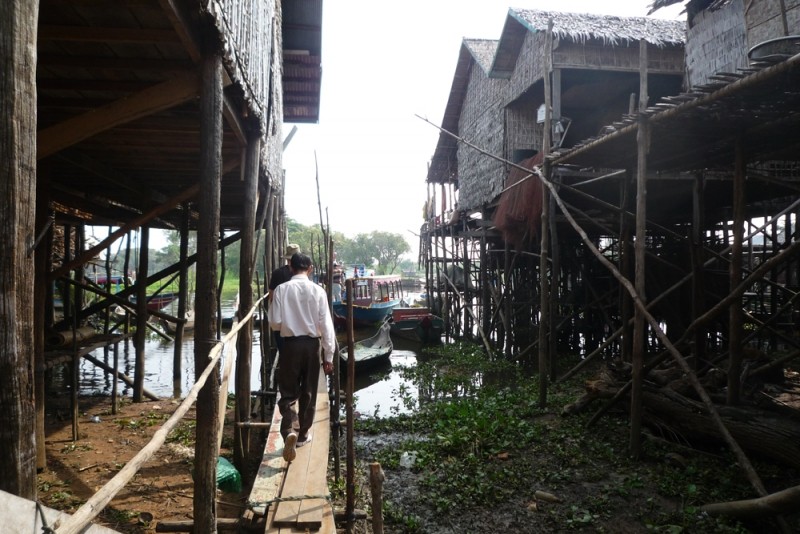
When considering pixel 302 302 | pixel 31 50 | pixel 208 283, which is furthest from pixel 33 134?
pixel 302 302

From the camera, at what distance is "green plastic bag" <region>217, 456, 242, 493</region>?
525cm

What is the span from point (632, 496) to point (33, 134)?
17.8 feet

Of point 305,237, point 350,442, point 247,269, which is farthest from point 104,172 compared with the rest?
point 305,237

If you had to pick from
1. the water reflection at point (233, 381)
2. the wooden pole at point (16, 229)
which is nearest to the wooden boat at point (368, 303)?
the water reflection at point (233, 381)

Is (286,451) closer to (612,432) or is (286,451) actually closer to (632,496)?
(632,496)

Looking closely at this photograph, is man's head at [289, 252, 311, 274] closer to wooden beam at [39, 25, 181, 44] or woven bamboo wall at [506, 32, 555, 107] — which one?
wooden beam at [39, 25, 181, 44]

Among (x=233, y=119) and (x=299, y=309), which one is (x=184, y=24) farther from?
(x=299, y=309)

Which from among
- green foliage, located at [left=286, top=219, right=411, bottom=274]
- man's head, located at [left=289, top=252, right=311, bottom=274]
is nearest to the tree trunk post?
man's head, located at [left=289, top=252, right=311, bottom=274]

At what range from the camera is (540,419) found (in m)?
7.52

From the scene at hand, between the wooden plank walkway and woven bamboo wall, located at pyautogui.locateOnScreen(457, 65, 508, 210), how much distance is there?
32.1 ft

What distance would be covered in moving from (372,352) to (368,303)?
9.75m

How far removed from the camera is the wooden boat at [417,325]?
17.0m

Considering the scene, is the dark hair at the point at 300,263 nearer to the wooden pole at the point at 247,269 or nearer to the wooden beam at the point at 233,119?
the wooden pole at the point at 247,269

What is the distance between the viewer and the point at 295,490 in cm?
375
